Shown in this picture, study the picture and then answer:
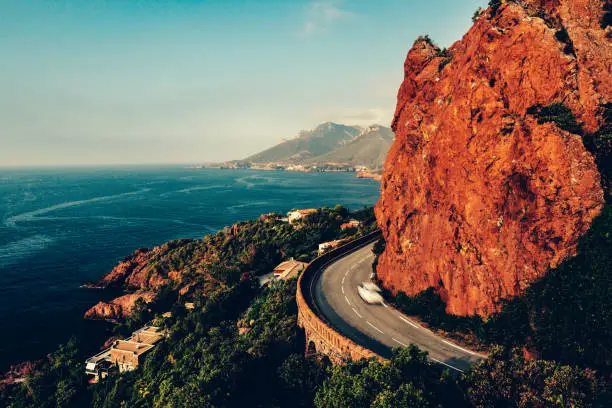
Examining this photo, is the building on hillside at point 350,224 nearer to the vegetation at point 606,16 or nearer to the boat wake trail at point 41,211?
the vegetation at point 606,16

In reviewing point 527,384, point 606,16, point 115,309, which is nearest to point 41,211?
point 115,309

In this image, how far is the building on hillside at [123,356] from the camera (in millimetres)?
39094

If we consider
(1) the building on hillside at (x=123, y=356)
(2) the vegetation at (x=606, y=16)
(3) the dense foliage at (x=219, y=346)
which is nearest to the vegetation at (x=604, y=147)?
(2) the vegetation at (x=606, y=16)

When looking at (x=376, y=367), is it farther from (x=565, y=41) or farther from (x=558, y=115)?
(x=565, y=41)

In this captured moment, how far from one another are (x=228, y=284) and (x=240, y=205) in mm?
112648

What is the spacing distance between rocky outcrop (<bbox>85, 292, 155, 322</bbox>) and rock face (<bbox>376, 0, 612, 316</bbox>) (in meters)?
48.7

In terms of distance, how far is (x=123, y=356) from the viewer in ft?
132

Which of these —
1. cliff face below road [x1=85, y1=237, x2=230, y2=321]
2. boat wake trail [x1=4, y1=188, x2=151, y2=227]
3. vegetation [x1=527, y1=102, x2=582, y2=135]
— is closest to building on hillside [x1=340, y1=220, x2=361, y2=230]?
cliff face below road [x1=85, y1=237, x2=230, y2=321]

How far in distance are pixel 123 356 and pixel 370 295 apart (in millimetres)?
32129

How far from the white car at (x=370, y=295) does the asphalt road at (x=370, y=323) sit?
50 cm

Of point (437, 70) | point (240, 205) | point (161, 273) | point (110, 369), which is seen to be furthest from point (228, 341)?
point (240, 205)

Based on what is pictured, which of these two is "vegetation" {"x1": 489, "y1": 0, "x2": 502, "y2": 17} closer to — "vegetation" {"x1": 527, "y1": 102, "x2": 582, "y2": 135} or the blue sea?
"vegetation" {"x1": 527, "y1": 102, "x2": 582, "y2": 135}

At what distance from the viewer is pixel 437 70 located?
30.2 meters

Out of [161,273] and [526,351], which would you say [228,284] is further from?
[526,351]
